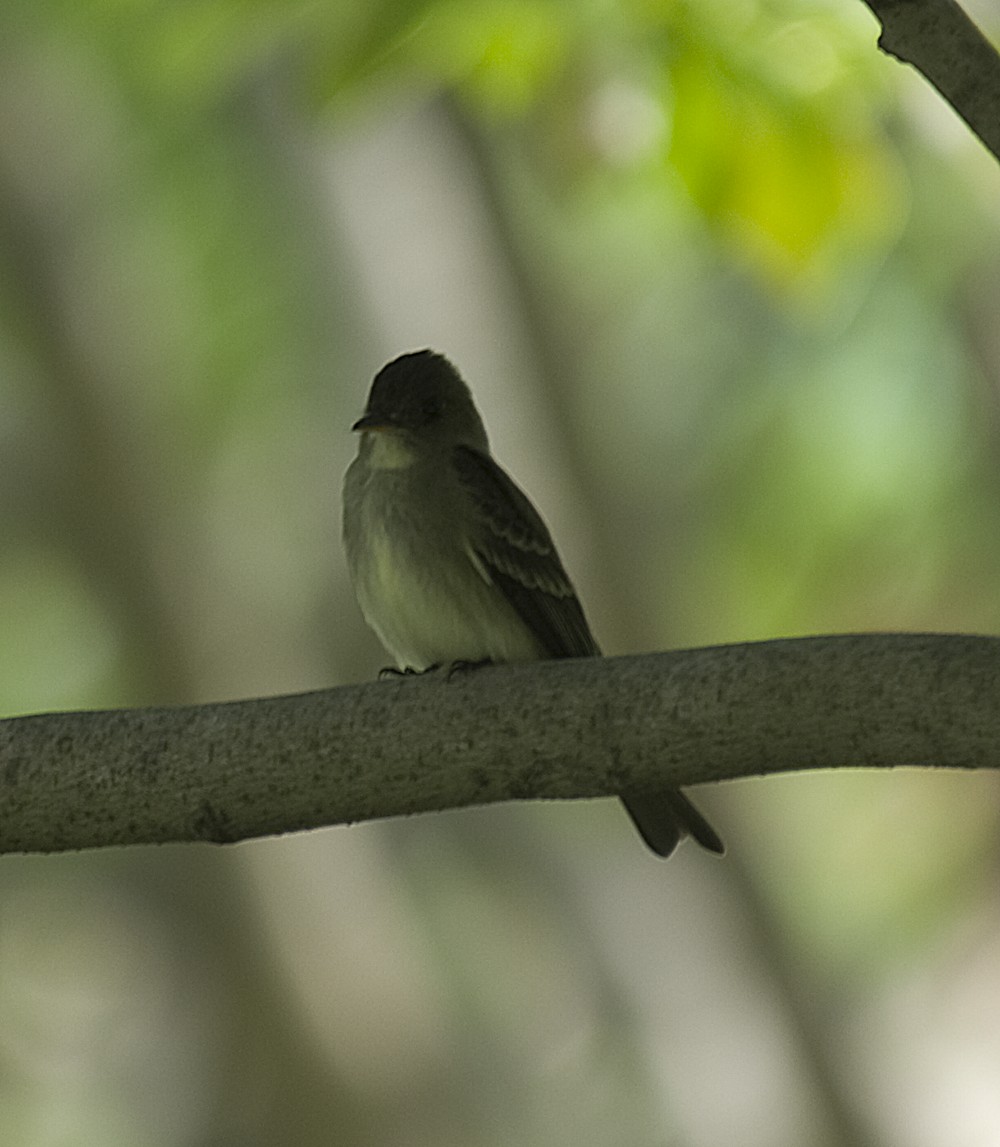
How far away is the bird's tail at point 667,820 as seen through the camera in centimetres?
390

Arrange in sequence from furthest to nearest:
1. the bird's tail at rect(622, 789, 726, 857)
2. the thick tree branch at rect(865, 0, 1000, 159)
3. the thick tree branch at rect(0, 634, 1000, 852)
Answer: the bird's tail at rect(622, 789, 726, 857)
the thick tree branch at rect(0, 634, 1000, 852)
the thick tree branch at rect(865, 0, 1000, 159)

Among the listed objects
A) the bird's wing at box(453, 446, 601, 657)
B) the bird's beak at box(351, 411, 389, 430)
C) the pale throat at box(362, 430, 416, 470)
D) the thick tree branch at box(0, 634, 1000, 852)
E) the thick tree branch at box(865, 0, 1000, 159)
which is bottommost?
the thick tree branch at box(0, 634, 1000, 852)

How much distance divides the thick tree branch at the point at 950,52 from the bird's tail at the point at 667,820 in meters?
1.69

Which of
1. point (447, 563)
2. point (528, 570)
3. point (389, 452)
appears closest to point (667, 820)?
point (528, 570)

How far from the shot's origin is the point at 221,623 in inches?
249

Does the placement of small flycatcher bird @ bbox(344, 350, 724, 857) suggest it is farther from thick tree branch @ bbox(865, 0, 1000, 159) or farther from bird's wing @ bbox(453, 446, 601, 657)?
thick tree branch @ bbox(865, 0, 1000, 159)

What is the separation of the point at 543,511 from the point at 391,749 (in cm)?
340

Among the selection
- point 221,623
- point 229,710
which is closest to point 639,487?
point 221,623

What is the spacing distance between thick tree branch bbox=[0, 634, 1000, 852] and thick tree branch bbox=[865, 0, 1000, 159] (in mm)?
798

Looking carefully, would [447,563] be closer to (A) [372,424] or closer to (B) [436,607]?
(B) [436,607]

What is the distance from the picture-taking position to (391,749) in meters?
2.91

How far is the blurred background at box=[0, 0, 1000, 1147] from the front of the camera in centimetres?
596

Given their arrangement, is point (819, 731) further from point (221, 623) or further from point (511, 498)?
point (221, 623)

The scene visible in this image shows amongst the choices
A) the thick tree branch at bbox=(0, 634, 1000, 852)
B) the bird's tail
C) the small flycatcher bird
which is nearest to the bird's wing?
the small flycatcher bird
